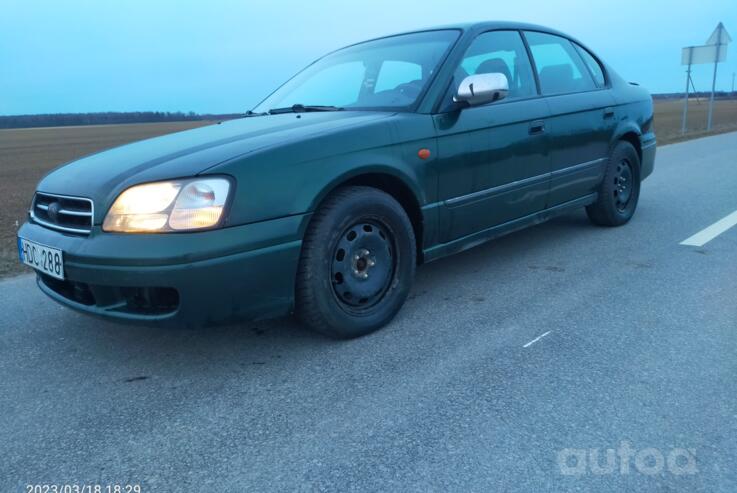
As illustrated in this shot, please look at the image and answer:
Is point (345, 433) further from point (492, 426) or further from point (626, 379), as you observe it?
point (626, 379)

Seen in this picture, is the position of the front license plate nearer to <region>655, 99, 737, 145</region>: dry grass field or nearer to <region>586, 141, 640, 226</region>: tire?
<region>586, 141, 640, 226</region>: tire

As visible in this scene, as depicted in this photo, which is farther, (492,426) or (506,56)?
(506,56)

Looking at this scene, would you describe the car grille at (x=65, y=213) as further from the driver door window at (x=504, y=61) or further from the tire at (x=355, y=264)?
the driver door window at (x=504, y=61)

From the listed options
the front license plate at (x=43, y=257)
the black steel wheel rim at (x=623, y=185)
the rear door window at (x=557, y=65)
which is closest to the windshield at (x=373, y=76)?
the rear door window at (x=557, y=65)

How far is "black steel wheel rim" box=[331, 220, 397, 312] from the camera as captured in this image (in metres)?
2.76

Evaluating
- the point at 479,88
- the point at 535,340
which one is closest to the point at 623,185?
the point at 479,88

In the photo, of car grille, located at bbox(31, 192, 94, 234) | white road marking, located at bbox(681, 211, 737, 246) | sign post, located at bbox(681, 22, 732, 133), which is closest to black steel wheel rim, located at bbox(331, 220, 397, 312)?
car grille, located at bbox(31, 192, 94, 234)

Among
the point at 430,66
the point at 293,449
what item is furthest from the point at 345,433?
the point at 430,66

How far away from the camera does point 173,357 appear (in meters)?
2.75

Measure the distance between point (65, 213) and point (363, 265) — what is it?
1.40 meters

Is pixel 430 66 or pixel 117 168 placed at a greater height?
pixel 430 66

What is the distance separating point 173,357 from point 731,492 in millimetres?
2276

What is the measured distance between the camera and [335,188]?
2736 mm

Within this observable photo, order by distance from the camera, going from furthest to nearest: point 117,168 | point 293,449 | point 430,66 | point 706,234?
point 706,234 → point 430,66 → point 117,168 → point 293,449
